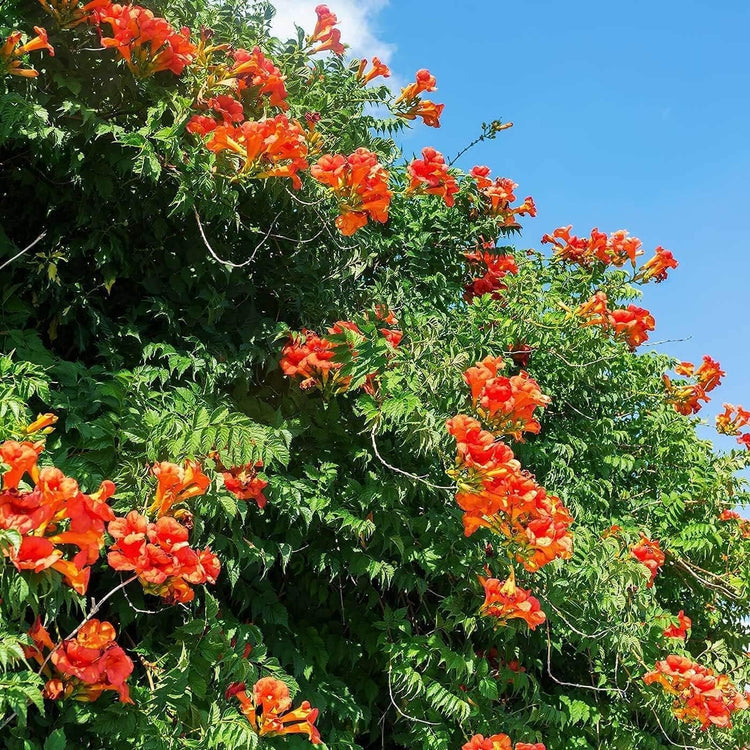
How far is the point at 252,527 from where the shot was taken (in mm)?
3354

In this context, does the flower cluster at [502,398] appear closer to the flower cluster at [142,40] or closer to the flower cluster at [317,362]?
the flower cluster at [317,362]

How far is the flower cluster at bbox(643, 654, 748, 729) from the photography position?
4.11 m

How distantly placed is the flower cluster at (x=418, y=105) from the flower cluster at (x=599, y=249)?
6.24ft

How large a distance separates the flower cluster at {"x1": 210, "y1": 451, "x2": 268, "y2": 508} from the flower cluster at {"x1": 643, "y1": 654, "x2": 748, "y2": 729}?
258cm

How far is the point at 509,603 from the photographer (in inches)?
133

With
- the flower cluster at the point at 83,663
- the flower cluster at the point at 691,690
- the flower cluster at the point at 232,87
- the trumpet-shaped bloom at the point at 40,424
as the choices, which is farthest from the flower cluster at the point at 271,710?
the flower cluster at the point at 691,690

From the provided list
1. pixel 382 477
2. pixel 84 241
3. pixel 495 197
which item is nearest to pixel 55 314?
pixel 84 241

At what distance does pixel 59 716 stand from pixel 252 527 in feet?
3.58

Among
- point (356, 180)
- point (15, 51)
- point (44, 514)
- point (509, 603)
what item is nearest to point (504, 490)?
point (509, 603)

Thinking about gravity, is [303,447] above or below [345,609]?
above

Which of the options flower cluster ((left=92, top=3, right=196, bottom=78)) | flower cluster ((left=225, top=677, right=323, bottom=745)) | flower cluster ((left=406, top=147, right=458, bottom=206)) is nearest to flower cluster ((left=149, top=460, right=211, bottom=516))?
flower cluster ((left=225, top=677, right=323, bottom=745))

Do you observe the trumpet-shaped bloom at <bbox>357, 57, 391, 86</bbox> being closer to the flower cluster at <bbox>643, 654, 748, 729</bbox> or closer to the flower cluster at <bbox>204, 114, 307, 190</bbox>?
the flower cluster at <bbox>204, 114, 307, 190</bbox>

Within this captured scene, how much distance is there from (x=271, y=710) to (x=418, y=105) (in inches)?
130

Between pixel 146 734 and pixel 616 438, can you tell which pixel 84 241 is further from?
A: pixel 616 438
